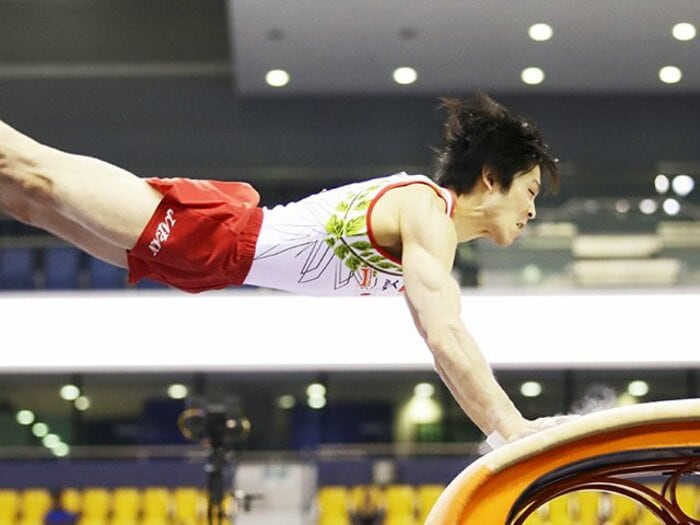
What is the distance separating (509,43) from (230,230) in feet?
26.7

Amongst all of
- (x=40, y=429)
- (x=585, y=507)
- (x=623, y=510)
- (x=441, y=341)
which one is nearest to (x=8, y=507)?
(x=40, y=429)

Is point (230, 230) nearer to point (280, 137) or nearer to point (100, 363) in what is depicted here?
point (100, 363)

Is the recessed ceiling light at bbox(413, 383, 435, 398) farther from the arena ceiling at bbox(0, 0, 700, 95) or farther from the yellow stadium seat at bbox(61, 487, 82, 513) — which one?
the yellow stadium seat at bbox(61, 487, 82, 513)

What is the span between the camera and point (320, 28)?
33.9 ft

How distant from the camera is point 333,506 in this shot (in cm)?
905

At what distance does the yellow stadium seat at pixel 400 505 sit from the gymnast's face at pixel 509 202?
251 inches

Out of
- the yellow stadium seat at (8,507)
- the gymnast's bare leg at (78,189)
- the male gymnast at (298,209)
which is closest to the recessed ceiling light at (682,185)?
the yellow stadium seat at (8,507)

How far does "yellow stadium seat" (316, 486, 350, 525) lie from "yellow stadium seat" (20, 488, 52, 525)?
204cm

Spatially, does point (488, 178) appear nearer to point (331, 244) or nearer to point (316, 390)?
point (331, 244)

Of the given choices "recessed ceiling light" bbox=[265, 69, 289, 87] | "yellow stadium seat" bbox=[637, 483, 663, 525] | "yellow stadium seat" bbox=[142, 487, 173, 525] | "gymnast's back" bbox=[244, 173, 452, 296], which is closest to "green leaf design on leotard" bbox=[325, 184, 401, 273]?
"gymnast's back" bbox=[244, 173, 452, 296]

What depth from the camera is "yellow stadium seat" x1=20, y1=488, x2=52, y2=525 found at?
30.0 feet

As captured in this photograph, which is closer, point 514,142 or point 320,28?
point 514,142

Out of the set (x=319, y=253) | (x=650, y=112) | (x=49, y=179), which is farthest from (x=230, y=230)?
(x=650, y=112)

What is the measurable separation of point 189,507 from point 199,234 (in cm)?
669
